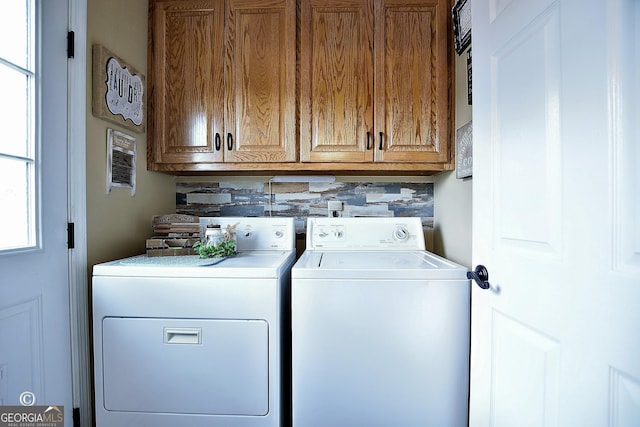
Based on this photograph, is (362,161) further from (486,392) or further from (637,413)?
(637,413)

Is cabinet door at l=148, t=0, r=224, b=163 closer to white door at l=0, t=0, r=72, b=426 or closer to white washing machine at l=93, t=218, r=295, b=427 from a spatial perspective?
white door at l=0, t=0, r=72, b=426

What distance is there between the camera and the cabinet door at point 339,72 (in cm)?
168

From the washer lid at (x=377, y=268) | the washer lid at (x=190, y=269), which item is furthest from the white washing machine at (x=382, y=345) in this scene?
the washer lid at (x=190, y=269)

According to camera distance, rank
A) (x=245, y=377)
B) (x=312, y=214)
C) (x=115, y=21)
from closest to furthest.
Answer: (x=245, y=377) < (x=115, y=21) < (x=312, y=214)

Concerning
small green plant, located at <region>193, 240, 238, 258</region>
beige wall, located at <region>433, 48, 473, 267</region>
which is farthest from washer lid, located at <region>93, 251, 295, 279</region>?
beige wall, located at <region>433, 48, 473, 267</region>

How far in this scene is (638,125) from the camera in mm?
531

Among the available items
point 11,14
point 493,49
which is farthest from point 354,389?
point 11,14

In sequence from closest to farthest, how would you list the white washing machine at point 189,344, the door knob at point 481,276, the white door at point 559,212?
the white door at point 559,212
the door knob at point 481,276
the white washing machine at point 189,344

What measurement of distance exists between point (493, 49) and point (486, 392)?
1098mm

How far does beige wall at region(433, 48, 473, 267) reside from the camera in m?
1.51

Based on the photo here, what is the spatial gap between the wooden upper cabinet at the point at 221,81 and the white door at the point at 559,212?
1.05 meters

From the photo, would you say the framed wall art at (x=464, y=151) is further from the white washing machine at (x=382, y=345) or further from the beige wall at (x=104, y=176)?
the beige wall at (x=104, y=176)

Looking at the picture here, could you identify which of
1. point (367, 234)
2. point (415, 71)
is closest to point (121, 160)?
point (367, 234)

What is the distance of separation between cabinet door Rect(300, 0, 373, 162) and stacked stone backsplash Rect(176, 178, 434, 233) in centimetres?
40
